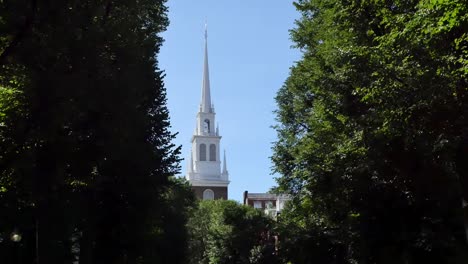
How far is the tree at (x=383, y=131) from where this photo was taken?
1616 centimetres

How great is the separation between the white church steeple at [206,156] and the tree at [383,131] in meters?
93.6

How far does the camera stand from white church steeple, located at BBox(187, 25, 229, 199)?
12288 cm

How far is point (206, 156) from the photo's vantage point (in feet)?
417

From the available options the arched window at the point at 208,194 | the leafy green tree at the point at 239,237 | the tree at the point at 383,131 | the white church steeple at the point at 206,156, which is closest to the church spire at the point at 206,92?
the white church steeple at the point at 206,156

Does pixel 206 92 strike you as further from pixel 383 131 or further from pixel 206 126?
pixel 383 131

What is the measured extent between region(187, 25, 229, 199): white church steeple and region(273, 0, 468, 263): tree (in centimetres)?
9364

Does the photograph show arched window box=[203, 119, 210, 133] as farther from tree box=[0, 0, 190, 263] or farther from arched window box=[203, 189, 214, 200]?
tree box=[0, 0, 190, 263]

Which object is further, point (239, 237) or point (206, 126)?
point (206, 126)

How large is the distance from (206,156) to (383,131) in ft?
360

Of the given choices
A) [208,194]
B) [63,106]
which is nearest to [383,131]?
[63,106]

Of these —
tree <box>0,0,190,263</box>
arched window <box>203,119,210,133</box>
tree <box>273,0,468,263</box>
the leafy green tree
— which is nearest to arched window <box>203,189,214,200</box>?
arched window <box>203,119,210,133</box>

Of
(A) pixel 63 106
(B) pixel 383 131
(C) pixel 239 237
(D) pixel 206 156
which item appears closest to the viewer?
(A) pixel 63 106

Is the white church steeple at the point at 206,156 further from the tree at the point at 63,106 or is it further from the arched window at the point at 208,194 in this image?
the tree at the point at 63,106

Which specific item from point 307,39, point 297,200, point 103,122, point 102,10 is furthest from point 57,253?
point 307,39
